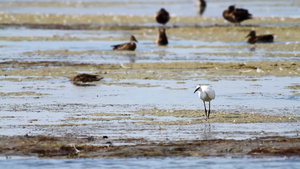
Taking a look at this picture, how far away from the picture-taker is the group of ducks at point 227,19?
2592cm

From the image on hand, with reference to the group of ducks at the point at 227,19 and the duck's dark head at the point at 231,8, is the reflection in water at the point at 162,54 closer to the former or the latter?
the group of ducks at the point at 227,19

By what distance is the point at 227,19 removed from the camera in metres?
35.8

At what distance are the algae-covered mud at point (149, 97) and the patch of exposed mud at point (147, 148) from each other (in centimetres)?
1

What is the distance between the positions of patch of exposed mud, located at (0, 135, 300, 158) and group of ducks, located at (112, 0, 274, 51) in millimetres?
15422

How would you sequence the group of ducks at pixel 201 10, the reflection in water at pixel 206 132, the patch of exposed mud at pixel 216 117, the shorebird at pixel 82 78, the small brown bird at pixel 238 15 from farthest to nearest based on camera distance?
the small brown bird at pixel 238 15 < the shorebird at pixel 82 78 < the group of ducks at pixel 201 10 < the patch of exposed mud at pixel 216 117 < the reflection in water at pixel 206 132

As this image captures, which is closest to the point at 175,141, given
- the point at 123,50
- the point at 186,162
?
the point at 186,162

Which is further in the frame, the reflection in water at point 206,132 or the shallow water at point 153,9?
the shallow water at point 153,9

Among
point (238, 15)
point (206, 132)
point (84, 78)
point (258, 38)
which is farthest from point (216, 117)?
point (238, 15)

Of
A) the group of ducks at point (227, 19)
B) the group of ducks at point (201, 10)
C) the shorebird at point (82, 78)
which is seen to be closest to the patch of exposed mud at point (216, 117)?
the group of ducks at point (201, 10)

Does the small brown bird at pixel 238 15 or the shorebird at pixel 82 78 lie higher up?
the small brown bird at pixel 238 15

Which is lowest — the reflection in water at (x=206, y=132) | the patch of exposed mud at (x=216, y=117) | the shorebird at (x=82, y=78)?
the reflection in water at (x=206, y=132)

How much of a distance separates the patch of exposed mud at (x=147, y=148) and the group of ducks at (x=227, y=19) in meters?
15.4

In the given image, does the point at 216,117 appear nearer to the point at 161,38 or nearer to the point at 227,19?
the point at 161,38

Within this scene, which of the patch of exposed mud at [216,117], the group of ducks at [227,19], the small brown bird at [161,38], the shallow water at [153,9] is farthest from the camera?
the shallow water at [153,9]
